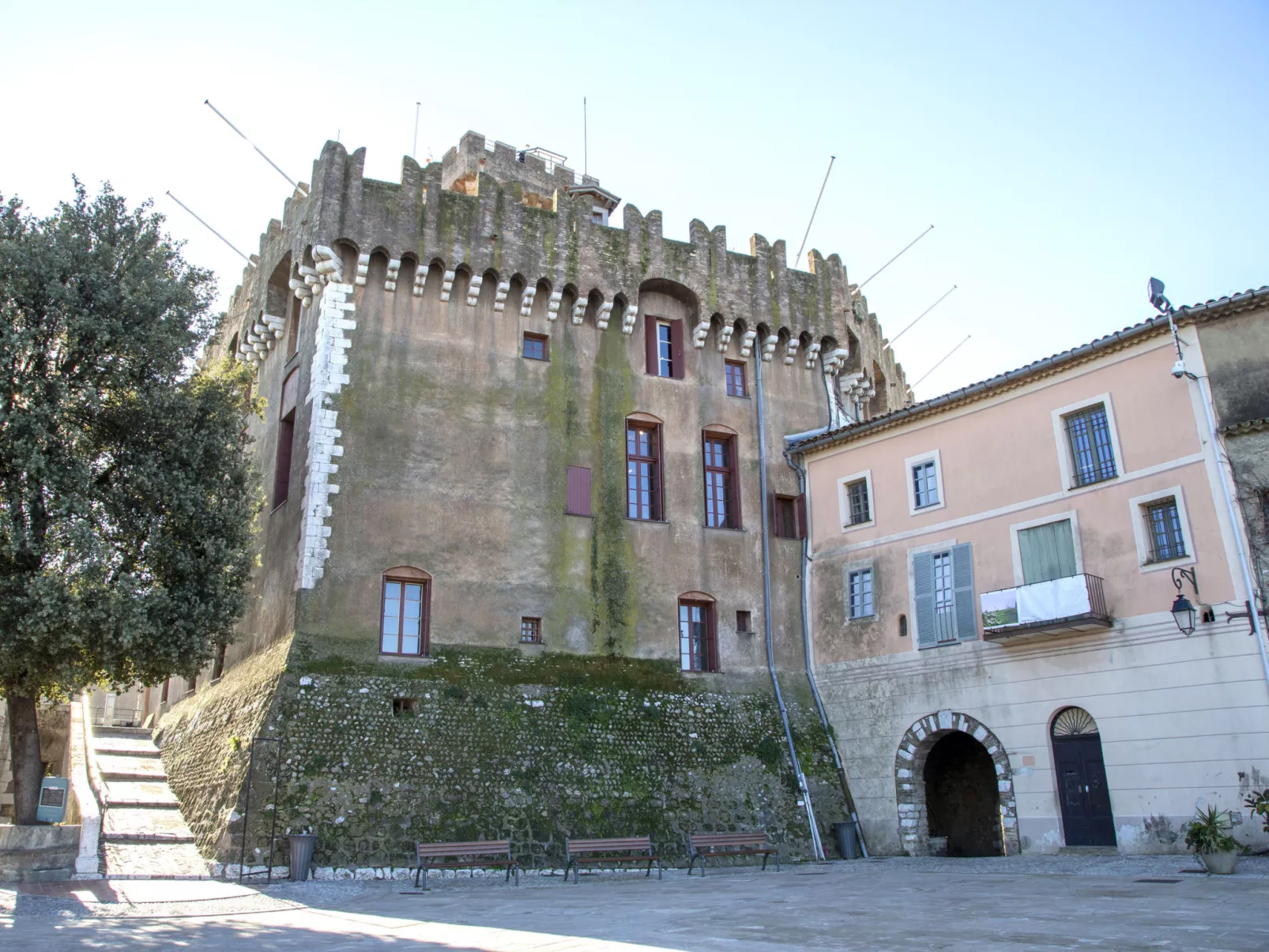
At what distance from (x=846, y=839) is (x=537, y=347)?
13.3 meters

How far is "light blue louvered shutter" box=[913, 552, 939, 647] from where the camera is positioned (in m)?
23.3

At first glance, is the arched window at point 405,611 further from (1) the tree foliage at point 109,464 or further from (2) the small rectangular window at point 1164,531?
(2) the small rectangular window at point 1164,531

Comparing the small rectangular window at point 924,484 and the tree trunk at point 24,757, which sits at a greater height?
the small rectangular window at point 924,484

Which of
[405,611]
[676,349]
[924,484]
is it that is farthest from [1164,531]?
[405,611]

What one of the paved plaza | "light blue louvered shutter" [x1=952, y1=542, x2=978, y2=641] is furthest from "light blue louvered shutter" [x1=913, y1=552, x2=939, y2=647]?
the paved plaza

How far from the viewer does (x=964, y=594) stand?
22844 mm

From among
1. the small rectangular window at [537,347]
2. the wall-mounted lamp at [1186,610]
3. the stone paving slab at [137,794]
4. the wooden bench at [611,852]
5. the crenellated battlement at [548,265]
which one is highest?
the crenellated battlement at [548,265]

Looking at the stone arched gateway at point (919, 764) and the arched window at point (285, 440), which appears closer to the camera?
the stone arched gateway at point (919, 764)

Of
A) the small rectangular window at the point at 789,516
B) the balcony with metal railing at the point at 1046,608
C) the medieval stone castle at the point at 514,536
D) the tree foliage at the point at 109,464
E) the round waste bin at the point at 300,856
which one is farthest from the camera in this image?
the small rectangular window at the point at 789,516

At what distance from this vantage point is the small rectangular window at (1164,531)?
64.5ft

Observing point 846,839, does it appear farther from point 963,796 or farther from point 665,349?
point 665,349

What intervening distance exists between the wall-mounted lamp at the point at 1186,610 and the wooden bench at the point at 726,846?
28.3 ft

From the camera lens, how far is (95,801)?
20.5m

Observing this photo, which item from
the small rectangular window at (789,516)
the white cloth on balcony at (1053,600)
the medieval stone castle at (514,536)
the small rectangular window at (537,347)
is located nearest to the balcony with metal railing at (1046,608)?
the white cloth on balcony at (1053,600)
